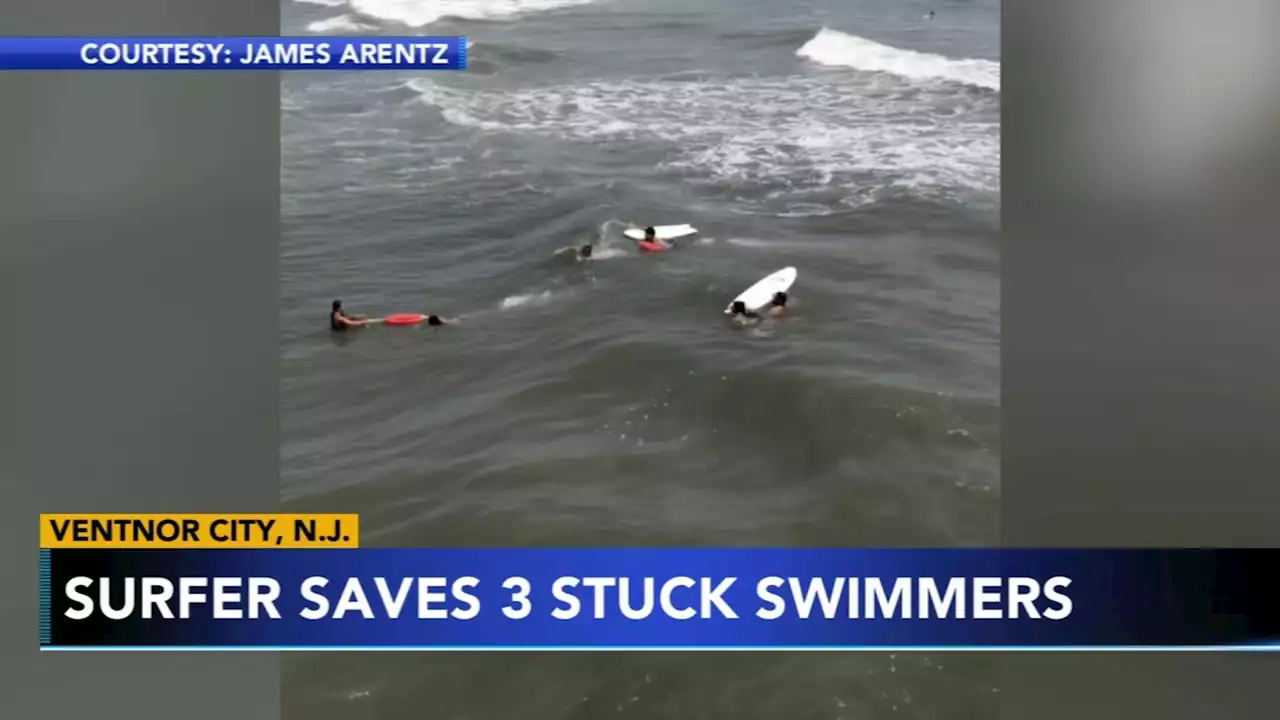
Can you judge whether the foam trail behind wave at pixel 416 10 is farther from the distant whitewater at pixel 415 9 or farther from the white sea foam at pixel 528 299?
the white sea foam at pixel 528 299

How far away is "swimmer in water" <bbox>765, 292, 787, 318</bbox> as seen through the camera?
12.4ft

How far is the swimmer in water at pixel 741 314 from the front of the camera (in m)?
3.75

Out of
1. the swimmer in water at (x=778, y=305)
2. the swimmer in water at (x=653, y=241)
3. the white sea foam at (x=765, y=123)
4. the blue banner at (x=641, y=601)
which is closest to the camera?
the blue banner at (x=641, y=601)

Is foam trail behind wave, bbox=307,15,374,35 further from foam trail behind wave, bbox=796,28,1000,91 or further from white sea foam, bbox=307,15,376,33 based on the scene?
foam trail behind wave, bbox=796,28,1000,91

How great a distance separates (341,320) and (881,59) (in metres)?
2.72

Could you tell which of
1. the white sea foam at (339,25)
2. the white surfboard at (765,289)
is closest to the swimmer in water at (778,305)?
the white surfboard at (765,289)

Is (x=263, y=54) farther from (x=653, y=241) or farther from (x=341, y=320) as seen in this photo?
(x=653, y=241)

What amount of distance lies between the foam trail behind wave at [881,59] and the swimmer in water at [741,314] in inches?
45.4

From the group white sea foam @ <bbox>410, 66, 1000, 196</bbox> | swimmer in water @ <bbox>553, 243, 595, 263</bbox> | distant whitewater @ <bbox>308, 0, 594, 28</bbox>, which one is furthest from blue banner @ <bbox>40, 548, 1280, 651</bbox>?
distant whitewater @ <bbox>308, 0, 594, 28</bbox>

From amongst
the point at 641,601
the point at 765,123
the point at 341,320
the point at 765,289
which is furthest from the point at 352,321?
the point at 765,123

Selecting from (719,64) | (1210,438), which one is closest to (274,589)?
(719,64)

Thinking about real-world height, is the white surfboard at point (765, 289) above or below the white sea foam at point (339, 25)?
below

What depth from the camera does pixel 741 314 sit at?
3760 millimetres

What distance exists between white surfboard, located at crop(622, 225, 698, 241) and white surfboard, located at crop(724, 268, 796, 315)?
417 millimetres
